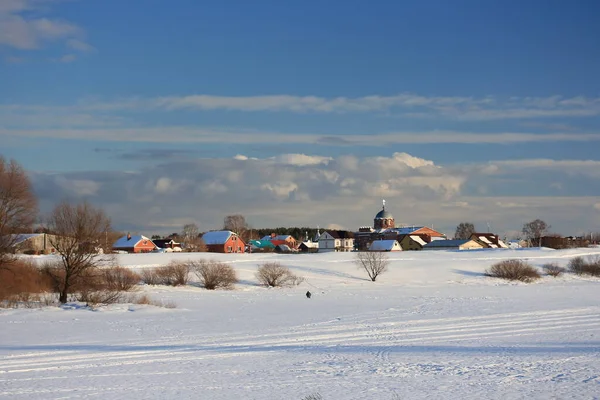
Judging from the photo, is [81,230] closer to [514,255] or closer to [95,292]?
[95,292]

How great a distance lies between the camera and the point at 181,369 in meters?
18.2

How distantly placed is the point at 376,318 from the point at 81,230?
17.7 meters

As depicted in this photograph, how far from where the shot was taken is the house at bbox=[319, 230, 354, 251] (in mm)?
148250

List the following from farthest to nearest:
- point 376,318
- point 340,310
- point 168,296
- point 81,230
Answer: point 168,296 → point 81,230 → point 340,310 → point 376,318

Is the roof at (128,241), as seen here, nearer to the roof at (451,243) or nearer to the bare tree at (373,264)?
the bare tree at (373,264)

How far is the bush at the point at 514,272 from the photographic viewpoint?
Answer: 70.1 m

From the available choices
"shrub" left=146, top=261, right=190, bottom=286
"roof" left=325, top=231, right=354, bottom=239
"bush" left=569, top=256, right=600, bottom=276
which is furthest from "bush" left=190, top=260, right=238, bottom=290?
"roof" left=325, top=231, right=354, bottom=239

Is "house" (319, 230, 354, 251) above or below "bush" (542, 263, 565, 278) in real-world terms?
above

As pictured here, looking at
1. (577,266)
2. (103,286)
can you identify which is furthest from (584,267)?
(103,286)

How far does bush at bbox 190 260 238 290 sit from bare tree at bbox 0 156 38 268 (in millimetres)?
18513

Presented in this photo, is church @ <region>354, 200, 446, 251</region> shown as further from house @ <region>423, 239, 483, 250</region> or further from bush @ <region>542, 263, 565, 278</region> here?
bush @ <region>542, 263, 565, 278</region>

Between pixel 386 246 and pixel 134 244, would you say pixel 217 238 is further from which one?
pixel 386 246

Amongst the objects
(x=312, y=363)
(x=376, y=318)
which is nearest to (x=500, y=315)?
(x=376, y=318)

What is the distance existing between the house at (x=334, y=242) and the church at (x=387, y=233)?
1998mm
